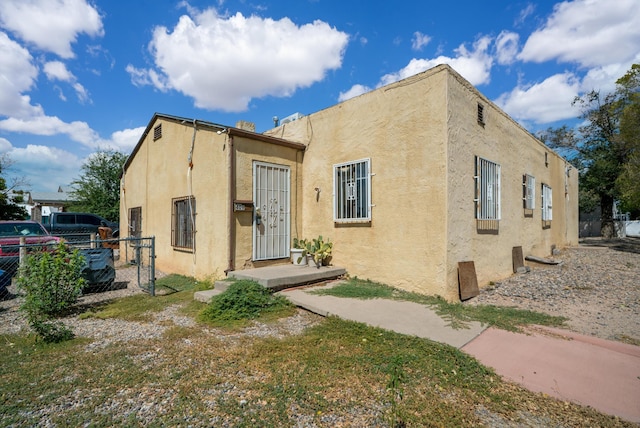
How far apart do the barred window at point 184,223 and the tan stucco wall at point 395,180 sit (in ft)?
10.4

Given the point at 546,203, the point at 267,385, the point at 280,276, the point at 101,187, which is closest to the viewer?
the point at 267,385

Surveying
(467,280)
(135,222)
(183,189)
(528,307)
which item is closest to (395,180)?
(467,280)

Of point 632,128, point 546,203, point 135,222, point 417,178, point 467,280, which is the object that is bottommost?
point 467,280

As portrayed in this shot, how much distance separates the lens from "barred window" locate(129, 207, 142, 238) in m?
11.1

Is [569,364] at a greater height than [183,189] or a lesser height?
lesser

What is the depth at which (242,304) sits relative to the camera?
199 inches

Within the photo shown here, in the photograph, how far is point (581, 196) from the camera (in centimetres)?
2472

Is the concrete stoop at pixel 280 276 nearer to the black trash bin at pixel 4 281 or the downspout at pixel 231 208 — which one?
the downspout at pixel 231 208

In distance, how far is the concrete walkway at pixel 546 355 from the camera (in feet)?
9.04

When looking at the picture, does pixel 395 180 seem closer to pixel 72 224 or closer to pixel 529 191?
pixel 529 191

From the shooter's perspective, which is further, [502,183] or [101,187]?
[101,187]

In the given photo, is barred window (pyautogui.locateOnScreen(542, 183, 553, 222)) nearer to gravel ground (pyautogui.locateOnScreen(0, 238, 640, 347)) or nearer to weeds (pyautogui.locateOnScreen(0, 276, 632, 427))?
gravel ground (pyautogui.locateOnScreen(0, 238, 640, 347))

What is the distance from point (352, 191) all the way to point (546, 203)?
8.60m

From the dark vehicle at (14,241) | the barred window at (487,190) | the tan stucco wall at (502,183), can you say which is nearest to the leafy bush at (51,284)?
the dark vehicle at (14,241)
